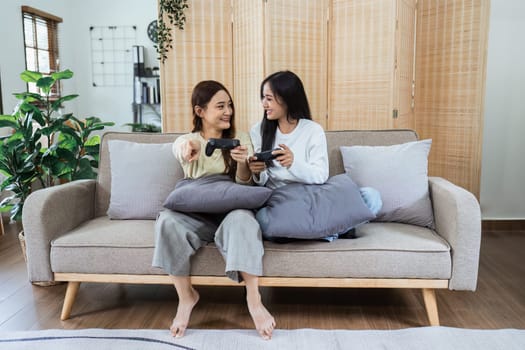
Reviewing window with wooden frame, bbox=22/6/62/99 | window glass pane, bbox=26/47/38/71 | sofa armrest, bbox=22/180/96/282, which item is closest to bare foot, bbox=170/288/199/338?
sofa armrest, bbox=22/180/96/282

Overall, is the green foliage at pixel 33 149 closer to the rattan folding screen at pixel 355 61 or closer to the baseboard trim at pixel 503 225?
the rattan folding screen at pixel 355 61

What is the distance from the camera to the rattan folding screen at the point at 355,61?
128 inches

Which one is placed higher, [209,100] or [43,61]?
[43,61]

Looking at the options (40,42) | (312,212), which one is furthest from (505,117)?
(40,42)

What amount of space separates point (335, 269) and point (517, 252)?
5.82ft

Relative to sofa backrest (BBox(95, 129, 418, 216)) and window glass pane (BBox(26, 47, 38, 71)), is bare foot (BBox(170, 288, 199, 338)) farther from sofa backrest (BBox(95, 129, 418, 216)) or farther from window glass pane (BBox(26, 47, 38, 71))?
window glass pane (BBox(26, 47, 38, 71))

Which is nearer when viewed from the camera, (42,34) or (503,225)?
(503,225)

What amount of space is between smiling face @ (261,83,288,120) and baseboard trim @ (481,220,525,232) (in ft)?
7.36

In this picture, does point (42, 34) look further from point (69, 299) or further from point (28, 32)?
point (69, 299)

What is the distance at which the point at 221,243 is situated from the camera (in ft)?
6.23

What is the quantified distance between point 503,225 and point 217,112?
2.60m

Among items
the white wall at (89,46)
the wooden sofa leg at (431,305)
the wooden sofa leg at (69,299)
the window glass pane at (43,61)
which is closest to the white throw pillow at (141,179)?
the wooden sofa leg at (69,299)

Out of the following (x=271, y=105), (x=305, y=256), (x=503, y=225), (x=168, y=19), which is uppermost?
(x=168, y=19)

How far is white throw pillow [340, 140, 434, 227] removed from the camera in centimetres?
221
